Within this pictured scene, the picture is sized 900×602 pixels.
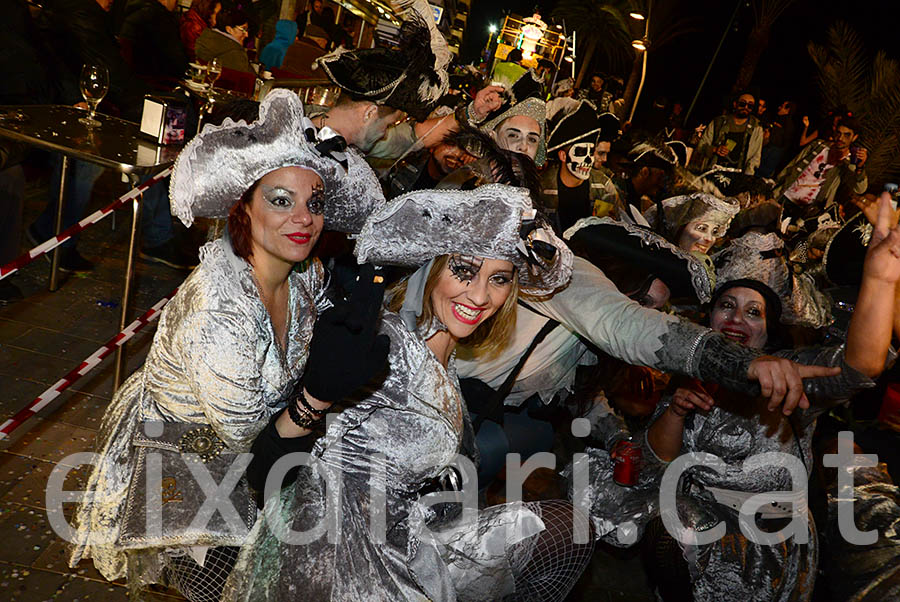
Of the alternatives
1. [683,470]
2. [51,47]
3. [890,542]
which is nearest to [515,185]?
[683,470]

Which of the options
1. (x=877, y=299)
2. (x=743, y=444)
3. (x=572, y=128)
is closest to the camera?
(x=877, y=299)

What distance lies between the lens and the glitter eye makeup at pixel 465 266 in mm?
2465

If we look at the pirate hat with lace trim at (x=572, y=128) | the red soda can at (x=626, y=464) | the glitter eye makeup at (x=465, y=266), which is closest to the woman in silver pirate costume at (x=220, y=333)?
the glitter eye makeup at (x=465, y=266)

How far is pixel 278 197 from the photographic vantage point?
7.86ft

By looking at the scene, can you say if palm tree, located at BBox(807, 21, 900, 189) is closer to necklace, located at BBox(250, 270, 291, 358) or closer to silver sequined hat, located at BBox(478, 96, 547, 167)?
silver sequined hat, located at BBox(478, 96, 547, 167)

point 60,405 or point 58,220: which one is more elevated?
point 58,220

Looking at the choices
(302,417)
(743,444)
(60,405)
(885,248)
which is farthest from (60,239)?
(885,248)

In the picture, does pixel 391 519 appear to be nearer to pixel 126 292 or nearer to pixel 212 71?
pixel 126 292

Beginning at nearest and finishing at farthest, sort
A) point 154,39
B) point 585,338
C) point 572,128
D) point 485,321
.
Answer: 1. point 485,321
2. point 585,338
3. point 572,128
4. point 154,39

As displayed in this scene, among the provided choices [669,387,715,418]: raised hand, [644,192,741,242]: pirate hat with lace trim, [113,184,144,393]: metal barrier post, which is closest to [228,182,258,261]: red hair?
[113,184,144,393]: metal barrier post

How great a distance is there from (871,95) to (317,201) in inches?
552

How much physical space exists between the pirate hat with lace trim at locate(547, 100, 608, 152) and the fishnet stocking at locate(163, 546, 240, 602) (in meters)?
3.29

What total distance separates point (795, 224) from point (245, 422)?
7871mm

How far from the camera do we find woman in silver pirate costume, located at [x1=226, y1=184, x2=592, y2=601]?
6.93 ft
